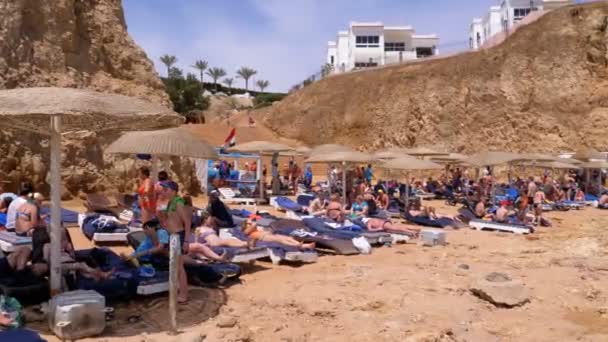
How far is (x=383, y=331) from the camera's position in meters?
5.85

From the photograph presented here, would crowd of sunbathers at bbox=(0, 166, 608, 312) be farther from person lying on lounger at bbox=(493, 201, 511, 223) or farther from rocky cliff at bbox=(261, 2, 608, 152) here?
rocky cliff at bbox=(261, 2, 608, 152)

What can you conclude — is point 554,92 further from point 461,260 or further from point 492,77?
point 461,260

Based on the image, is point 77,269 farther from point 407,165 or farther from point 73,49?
point 73,49

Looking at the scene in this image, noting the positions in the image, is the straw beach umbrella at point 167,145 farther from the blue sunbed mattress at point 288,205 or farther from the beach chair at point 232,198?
the beach chair at point 232,198

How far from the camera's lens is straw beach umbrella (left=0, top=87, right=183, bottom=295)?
5246 millimetres

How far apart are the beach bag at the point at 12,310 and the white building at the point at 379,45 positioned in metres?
55.5

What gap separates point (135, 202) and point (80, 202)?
9.37ft

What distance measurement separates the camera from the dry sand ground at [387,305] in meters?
5.78

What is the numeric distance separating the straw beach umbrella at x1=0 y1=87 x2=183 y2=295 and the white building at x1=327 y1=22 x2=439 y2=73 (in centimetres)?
A: 5426

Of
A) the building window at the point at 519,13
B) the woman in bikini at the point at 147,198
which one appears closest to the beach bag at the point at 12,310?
the woman in bikini at the point at 147,198

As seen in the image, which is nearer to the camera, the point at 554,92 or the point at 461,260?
the point at 461,260

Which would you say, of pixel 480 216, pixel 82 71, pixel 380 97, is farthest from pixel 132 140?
pixel 380 97

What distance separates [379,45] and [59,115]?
189 ft

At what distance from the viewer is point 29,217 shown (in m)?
7.22
